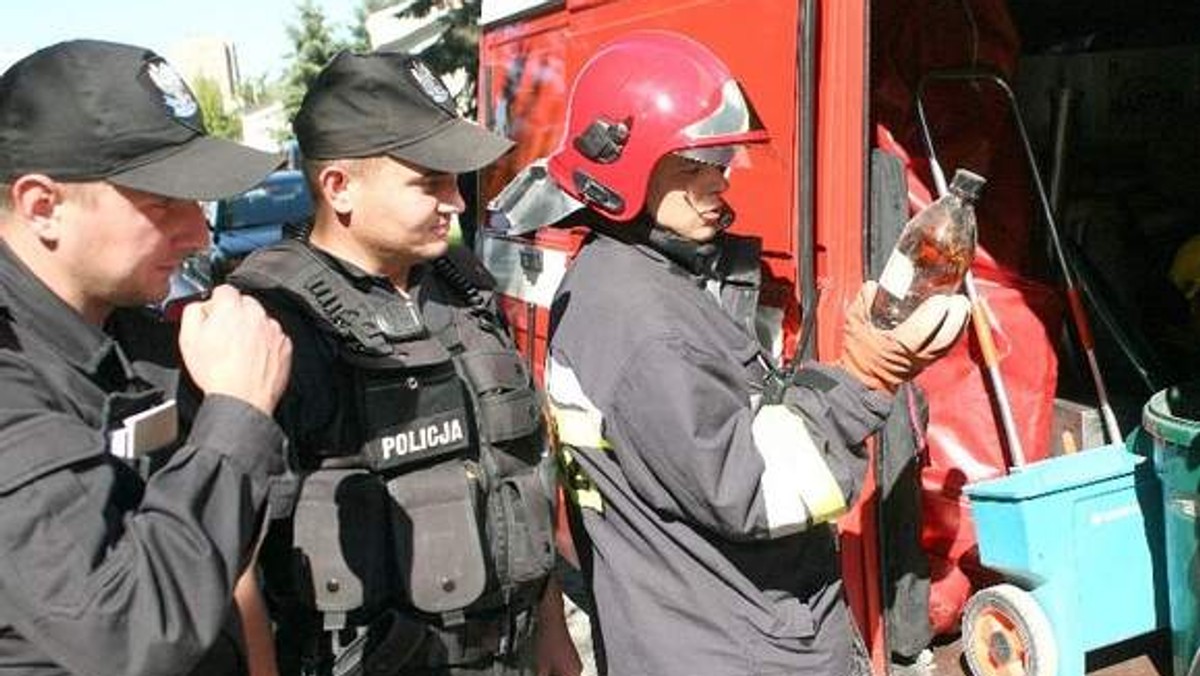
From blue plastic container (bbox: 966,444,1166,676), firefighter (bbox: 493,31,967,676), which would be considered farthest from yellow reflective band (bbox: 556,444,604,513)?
blue plastic container (bbox: 966,444,1166,676)

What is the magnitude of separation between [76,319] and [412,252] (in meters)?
0.65

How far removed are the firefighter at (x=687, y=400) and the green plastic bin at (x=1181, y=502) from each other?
0.89 metres

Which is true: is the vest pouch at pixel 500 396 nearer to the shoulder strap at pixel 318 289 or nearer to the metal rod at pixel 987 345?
the shoulder strap at pixel 318 289

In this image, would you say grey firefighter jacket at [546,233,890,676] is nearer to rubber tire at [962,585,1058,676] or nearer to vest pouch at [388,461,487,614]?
vest pouch at [388,461,487,614]

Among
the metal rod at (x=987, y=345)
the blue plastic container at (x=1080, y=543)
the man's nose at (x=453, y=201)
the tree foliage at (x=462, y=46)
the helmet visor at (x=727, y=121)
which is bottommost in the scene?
the blue plastic container at (x=1080, y=543)

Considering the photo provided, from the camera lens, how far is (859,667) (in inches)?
85.7

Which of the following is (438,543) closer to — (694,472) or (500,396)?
(500,396)

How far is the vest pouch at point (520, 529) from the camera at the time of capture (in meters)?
1.92

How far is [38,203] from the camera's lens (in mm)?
1365

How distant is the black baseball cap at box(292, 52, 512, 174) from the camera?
189 cm

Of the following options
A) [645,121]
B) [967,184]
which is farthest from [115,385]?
[967,184]

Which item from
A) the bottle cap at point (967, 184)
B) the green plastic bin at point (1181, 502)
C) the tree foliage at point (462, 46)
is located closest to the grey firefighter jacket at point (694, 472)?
the bottle cap at point (967, 184)

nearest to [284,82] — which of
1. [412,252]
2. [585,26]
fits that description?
[585,26]

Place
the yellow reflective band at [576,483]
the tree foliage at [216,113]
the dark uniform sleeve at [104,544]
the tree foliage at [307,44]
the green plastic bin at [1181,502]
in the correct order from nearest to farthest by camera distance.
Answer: the dark uniform sleeve at [104,544]
the yellow reflective band at [576,483]
the green plastic bin at [1181,502]
the tree foliage at [307,44]
the tree foliage at [216,113]
